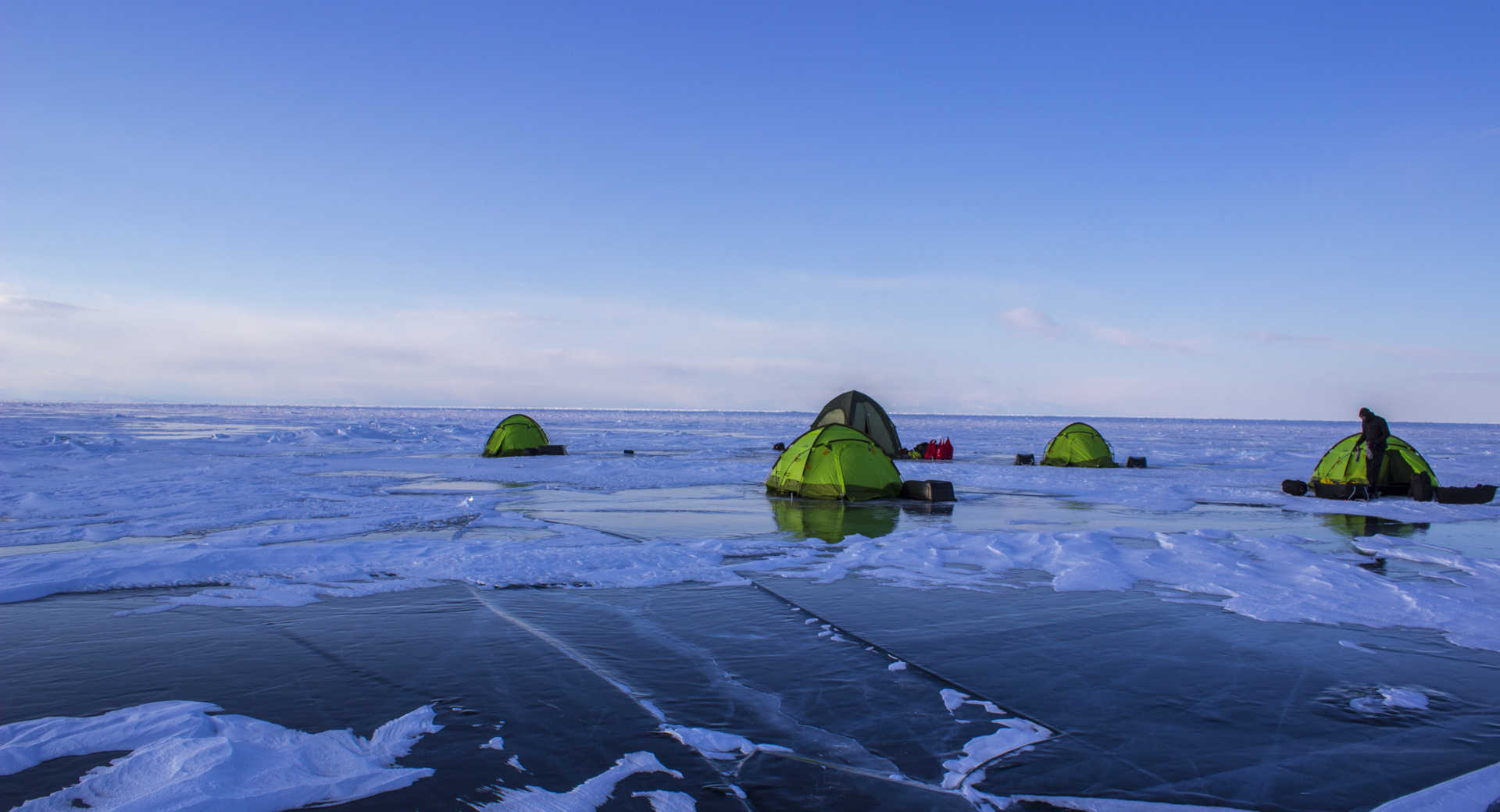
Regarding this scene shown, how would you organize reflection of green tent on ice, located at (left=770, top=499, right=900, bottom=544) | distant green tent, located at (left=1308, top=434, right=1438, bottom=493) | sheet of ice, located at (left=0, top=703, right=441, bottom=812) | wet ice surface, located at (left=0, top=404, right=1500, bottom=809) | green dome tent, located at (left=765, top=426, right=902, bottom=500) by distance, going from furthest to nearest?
distant green tent, located at (left=1308, top=434, right=1438, bottom=493), green dome tent, located at (left=765, top=426, right=902, bottom=500), reflection of green tent on ice, located at (left=770, top=499, right=900, bottom=544), wet ice surface, located at (left=0, top=404, right=1500, bottom=809), sheet of ice, located at (left=0, top=703, right=441, bottom=812)

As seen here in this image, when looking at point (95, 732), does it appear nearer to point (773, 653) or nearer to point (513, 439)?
point (773, 653)

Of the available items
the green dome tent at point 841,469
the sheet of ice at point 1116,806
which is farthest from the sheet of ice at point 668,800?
the green dome tent at point 841,469

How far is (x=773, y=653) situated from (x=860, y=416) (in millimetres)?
21876

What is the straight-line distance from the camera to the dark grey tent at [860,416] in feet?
89.6

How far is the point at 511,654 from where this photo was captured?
5.75m

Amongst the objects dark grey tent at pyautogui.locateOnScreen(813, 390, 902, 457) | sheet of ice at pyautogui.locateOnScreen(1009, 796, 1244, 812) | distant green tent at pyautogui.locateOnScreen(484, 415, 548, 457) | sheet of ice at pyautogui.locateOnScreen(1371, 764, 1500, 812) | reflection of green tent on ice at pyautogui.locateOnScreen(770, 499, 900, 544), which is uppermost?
dark grey tent at pyautogui.locateOnScreen(813, 390, 902, 457)

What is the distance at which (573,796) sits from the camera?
362 centimetres

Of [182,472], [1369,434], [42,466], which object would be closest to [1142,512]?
[1369,434]

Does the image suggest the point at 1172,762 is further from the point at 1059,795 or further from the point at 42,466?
Result: the point at 42,466

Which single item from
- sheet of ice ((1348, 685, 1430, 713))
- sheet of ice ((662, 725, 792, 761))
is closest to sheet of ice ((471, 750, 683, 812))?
sheet of ice ((662, 725, 792, 761))

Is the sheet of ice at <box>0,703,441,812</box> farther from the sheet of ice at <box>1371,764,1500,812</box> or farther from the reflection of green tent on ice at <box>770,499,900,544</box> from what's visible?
the reflection of green tent on ice at <box>770,499,900,544</box>

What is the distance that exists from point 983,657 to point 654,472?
18987 mm

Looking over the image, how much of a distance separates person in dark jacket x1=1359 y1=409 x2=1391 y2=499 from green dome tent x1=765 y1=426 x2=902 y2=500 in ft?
35.3

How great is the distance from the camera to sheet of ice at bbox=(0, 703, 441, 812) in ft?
11.5
